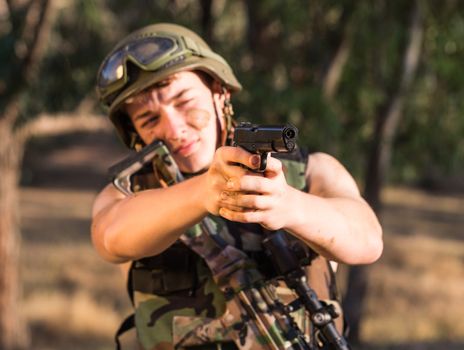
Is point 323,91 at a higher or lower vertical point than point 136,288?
lower

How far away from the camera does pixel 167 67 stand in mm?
3031

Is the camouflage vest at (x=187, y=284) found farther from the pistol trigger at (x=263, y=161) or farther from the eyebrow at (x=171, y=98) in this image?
the pistol trigger at (x=263, y=161)

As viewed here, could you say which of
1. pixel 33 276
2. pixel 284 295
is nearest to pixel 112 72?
pixel 284 295

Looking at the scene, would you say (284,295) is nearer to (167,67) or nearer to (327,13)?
(167,67)

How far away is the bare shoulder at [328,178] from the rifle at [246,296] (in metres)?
0.36

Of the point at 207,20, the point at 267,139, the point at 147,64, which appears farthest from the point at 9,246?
the point at 267,139

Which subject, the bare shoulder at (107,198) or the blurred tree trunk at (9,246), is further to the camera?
the blurred tree trunk at (9,246)

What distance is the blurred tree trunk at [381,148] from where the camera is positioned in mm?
10508

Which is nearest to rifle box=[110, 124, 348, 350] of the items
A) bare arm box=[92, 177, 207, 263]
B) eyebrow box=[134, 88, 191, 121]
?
eyebrow box=[134, 88, 191, 121]

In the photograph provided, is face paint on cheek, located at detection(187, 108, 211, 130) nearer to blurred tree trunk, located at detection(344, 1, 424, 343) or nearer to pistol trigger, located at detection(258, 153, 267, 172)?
pistol trigger, located at detection(258, 153, 267, 172)

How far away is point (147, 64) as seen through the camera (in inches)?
120

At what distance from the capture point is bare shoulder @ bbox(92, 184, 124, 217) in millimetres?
2987

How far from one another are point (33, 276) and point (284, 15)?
9.95 metres

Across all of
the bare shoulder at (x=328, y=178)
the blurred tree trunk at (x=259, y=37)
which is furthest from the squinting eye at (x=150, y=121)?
the blurred tree trunk at (x=259, y=37)
